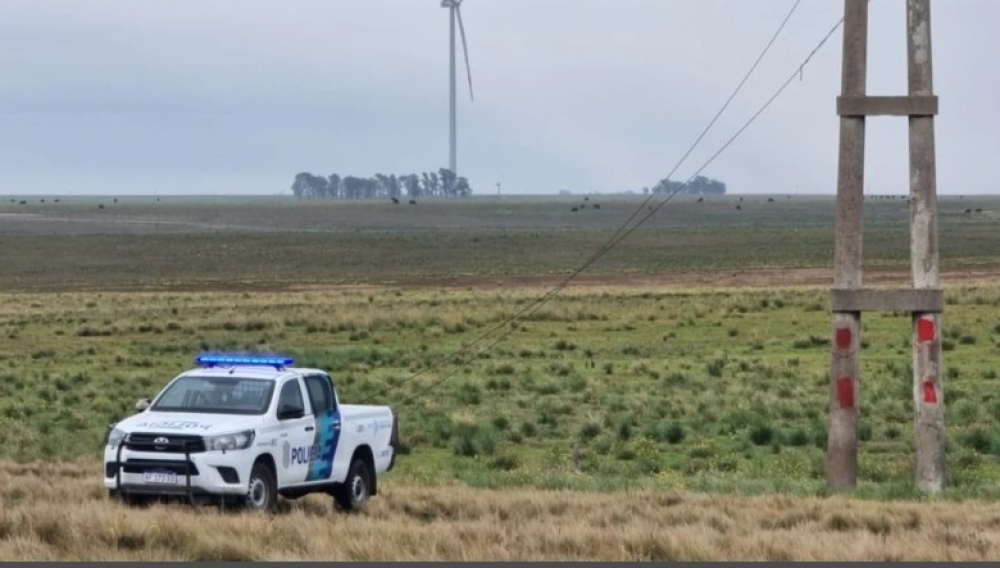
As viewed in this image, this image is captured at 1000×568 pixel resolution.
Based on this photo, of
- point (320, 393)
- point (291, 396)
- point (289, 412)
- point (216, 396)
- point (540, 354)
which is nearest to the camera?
point (289, 412)

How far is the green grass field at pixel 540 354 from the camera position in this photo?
26312 millimetres

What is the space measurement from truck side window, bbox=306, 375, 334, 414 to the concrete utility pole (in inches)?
221

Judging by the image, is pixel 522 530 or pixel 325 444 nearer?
pixel 522 530

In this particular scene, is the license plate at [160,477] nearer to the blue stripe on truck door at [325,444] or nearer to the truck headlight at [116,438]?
the truck headlight at [116,438]

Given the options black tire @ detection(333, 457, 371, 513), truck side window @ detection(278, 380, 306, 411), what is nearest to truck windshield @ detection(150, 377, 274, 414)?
truck side window @ detection(278, 380, 306, 411)

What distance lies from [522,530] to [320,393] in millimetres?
4550

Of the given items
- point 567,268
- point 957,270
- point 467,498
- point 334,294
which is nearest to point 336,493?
point 467,498

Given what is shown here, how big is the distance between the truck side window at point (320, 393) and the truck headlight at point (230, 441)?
4.96 feet

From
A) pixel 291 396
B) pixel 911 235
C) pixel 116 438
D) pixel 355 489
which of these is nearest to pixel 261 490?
pixel 291 396

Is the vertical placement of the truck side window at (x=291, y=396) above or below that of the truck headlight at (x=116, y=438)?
above

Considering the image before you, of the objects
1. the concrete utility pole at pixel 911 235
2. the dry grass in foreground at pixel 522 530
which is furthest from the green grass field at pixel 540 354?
the dry grass in foreground at pixel 522 530

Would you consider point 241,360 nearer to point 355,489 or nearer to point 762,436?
point 355,489

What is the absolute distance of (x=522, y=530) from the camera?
15.4 meters

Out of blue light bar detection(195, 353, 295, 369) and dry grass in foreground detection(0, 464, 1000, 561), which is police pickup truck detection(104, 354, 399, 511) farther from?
dry grass in foreground detection(0, 464, 1000, 561)
